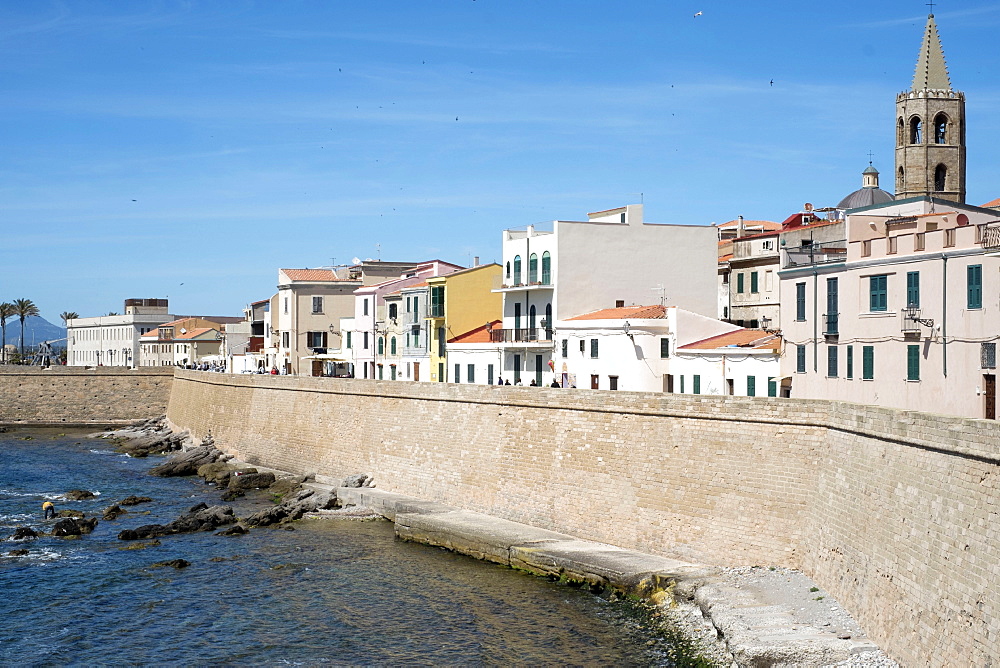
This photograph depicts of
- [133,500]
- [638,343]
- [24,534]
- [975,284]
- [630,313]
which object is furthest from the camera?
[630,313]

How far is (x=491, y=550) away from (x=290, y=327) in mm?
42398

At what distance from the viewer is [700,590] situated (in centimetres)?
2212

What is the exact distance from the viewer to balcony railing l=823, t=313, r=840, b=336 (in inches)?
1179

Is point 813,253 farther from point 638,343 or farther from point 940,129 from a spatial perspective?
point 940,129

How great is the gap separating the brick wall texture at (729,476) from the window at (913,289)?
19.1 ft

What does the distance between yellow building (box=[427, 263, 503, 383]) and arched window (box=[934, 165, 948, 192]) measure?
95.3 ft

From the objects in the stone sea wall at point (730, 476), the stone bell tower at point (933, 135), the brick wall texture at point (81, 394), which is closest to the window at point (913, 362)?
the stone sea wall at point (730, 476)

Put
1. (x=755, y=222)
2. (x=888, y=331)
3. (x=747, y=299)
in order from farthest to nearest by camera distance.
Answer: (x=755, y=222) < (x=747, y=299) < (x=888, y=331)

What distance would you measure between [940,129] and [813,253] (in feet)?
117

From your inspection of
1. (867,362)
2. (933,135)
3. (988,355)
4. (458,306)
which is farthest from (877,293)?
(933,135)

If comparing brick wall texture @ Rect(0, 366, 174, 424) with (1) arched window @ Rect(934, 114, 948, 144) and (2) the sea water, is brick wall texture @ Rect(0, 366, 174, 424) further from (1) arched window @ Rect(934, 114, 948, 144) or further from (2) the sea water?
(1) arched window @ Rect(934, 114, 948, 144)

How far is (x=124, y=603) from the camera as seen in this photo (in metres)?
25.8

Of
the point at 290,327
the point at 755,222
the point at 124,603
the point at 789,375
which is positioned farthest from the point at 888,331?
the point at 290,327

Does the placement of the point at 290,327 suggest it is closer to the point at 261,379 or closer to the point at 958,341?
the point at 261,379
